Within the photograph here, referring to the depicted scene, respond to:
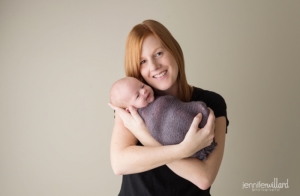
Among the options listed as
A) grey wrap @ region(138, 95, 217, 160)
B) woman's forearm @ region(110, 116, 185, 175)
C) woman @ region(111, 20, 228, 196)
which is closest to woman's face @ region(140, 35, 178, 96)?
woman @ region(111, 20, 228, 196)

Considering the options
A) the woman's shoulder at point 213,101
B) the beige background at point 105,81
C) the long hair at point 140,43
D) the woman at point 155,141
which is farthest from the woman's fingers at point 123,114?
the beige background at point 105,81

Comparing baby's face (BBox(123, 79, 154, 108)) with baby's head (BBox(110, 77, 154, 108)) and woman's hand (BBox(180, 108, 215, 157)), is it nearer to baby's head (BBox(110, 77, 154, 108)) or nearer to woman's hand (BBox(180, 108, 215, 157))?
baby's head (BBox(110, 77, 154, 108))

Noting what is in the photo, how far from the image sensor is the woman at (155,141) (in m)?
1.04

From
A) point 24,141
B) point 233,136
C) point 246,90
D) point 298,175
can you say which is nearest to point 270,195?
point 298,175

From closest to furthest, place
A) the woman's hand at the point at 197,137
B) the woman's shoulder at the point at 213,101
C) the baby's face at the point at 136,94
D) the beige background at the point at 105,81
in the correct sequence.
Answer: the woman's hand at the point at 197,137 < the baby's face at the point at 136,94 < the woman's shoulder at the point at 213,101 < the beige background at the point at 105,81

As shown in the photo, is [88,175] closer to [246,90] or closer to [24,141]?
[24,141]

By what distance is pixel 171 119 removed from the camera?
1062mm

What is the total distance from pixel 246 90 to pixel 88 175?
1.22 meters

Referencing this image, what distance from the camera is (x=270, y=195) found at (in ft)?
6.85

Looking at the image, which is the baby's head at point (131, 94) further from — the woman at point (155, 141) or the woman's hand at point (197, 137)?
the woman's hand at point (197, 137)

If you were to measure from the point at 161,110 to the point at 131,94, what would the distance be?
0.45 ft

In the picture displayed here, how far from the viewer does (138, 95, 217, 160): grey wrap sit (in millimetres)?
1055

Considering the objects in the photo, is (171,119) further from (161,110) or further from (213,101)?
(213,101)

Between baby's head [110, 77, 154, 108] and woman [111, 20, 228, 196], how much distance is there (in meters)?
0.03
